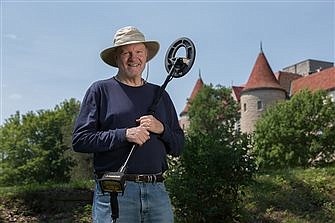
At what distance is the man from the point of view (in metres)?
2.77

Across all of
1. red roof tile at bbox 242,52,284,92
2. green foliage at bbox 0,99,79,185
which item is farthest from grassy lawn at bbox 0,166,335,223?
red roof tile at bbox 242,52,284,92

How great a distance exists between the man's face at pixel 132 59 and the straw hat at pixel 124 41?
0.12ft

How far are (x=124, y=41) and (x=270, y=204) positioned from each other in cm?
588

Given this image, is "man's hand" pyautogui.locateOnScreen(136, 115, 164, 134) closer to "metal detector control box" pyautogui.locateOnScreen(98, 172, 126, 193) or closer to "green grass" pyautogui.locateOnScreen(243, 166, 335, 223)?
"metal detector control box" pyautogui.locateOnScreen(98, 172, 126, 193)

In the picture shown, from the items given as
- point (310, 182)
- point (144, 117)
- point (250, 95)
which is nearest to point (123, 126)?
point (144, 117)

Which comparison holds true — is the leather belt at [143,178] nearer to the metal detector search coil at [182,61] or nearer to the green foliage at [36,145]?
the metal detector search coil at [182,61]

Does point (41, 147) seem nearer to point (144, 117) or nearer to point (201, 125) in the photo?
point (201, 125)

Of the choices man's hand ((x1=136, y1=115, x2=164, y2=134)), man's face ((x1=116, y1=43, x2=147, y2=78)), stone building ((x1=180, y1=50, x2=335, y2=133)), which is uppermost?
stone building ((x1=180, y1=50, x2=335, y2=133))

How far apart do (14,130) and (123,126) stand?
48527 mm

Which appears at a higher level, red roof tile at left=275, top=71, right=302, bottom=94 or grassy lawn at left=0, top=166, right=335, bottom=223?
red roof tile at left=275, top=71, right=302, bottom=94

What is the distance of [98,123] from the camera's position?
291 centimetres

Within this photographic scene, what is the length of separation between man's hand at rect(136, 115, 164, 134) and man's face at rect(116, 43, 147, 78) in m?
0.30

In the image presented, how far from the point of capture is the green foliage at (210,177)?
6.95m

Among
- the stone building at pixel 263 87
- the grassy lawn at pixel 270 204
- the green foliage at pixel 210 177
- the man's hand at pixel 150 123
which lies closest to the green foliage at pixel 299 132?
the stone building at pixel 263 87
